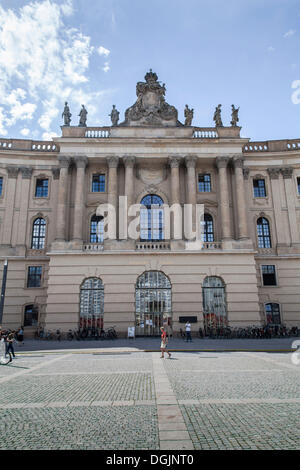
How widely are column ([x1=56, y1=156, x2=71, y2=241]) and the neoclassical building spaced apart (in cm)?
10

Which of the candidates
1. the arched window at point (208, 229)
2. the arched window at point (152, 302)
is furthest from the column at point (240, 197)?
the arched window at point (152, 302)

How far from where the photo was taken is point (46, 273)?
30812mm

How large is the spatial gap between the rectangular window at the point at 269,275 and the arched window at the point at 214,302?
5732mm

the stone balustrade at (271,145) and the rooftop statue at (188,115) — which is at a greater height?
the rooftop statue at (188,115)

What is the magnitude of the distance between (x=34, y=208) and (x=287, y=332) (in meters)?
27.5

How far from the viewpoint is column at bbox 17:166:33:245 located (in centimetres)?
3161

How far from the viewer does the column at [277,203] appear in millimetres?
32375

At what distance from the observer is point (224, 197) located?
30875 millimetres

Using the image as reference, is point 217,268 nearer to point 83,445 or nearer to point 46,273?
point 46,273

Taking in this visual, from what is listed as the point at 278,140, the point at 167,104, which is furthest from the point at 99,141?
the point at 278,140

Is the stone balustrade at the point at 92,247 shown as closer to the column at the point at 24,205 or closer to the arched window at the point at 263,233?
the column at the point at 24,205

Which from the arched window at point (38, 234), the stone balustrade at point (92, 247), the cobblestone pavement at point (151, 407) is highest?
the arched window at point (38, 234)

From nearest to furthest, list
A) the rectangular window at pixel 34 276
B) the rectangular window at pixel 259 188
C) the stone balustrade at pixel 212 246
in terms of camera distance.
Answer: the stone balustrade at pixel 212 246 < the rectangular window at pixel 34 276 < the rectangular window at pixel 259 188
